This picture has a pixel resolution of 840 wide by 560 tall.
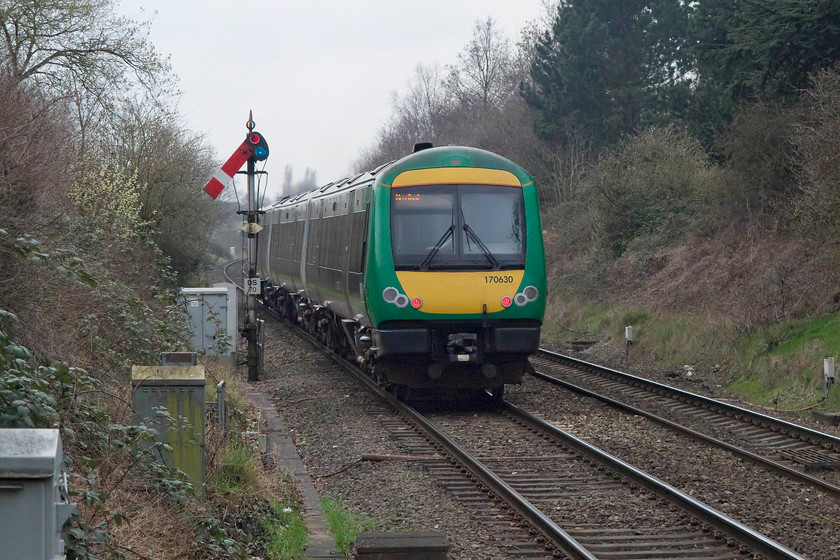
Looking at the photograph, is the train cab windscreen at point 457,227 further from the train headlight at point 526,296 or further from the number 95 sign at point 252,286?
the number 95 sign at point 252,286

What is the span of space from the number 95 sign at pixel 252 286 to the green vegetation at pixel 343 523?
8.39 metres

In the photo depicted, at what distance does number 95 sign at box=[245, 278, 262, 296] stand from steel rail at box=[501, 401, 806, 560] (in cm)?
659

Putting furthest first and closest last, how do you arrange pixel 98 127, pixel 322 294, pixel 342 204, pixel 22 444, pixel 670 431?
1. pixel 98 127
2. pixel 322 294
3. pixel 342 204
4. pixel 670 431
5. pixel 22 444

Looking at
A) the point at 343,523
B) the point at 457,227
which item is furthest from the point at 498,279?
the point at 343,523

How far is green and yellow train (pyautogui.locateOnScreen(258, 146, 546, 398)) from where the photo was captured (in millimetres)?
12031

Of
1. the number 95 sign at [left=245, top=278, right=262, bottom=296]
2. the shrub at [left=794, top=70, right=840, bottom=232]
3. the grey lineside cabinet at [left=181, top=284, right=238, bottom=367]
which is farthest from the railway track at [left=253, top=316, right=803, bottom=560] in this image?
the shrub at [left=794, top=70, right=840, bottom=232]

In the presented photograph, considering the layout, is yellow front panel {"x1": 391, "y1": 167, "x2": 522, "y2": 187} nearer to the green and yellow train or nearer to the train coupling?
the green and yellow train

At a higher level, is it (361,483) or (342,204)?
(342,204)

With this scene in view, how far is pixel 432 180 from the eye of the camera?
12445 millimetres

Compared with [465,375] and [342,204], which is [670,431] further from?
[342,204]

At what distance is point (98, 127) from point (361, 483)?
1466cm

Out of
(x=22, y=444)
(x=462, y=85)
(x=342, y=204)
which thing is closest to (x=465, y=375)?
(x=342, y=204)

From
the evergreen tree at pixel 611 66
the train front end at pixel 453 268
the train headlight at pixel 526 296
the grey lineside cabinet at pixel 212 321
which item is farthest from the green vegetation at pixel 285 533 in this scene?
the evergreen tree at pixel 611 66

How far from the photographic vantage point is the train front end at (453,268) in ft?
39.5
